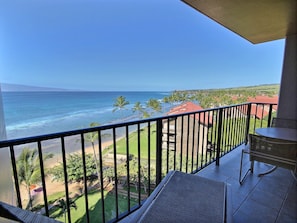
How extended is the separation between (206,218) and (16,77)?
2636 cm

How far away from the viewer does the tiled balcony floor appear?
5.38 feet

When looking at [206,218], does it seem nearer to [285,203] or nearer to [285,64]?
[285,203]

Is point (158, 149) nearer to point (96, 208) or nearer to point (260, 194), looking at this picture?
point (260, 194)

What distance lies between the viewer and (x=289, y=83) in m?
3.06

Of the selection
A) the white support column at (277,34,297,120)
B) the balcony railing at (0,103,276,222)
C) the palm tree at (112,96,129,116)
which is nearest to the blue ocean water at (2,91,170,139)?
the palm tree at (112,96,129,116)

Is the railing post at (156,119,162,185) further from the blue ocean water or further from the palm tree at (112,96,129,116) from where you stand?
the palm tree at (112,96,129,116)

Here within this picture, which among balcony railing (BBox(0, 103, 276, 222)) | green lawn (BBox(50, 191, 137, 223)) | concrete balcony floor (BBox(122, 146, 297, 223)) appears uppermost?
balcony railing (BBox(0, 103, 276, 222))

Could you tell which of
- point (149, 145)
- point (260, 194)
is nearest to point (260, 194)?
point (260, 194)

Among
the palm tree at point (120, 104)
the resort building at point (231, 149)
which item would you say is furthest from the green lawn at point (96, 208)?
the palm tree at point (120, 104)

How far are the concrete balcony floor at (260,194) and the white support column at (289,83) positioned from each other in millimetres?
1152

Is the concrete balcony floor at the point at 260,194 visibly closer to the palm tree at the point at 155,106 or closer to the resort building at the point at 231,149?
the resort building at the point at 231,149

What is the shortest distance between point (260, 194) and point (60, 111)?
24807 millimetres

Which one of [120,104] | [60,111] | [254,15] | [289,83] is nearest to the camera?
[254,15]

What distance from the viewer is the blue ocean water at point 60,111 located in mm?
17672
